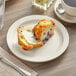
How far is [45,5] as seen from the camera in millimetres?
919

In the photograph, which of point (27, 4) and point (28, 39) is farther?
point (27, 4)

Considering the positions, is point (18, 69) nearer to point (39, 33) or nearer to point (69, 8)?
point (39, 33)

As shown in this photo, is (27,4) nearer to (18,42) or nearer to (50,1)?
(50,1)

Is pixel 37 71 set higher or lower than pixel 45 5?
lower

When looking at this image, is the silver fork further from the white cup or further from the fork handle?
the white cup

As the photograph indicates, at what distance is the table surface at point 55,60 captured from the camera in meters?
0.76

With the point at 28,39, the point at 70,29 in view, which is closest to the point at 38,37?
the point at 28,39

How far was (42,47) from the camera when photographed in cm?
80

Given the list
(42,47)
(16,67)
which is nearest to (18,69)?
(16,67)

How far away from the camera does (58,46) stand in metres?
0.81

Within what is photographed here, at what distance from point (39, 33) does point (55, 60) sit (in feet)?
0.33

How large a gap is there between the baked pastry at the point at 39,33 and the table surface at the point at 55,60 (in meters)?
0.06

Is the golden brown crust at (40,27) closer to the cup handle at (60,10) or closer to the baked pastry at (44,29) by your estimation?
the baked pastry at (44,29)

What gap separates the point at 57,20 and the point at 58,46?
0.12 m
